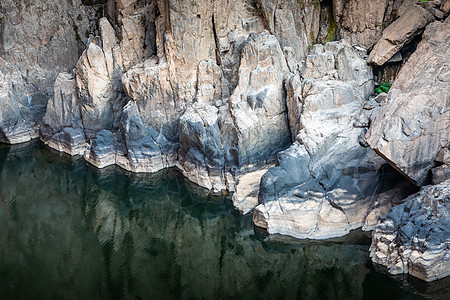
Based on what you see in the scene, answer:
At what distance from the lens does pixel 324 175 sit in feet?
54.9

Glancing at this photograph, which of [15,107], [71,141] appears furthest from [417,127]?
[15,107]

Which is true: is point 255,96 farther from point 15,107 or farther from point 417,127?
point 15,107

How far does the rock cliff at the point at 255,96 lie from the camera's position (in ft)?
51.9

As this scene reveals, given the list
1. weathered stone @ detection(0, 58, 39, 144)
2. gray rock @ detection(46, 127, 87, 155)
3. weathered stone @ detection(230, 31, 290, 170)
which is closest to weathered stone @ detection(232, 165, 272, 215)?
weathered stone @ detection(230, 31, 290, 170)

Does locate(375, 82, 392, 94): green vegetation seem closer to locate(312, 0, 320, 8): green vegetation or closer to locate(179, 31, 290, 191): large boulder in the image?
locate(179, 31, 290, 191): large boulder

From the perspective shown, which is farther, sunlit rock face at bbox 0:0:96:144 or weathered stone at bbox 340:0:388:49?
sunlit rock face at bbox 0:0:96:144

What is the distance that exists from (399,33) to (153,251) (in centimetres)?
1467

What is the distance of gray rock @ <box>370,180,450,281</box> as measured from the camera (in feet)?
41.2

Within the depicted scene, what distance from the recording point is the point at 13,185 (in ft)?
75.9

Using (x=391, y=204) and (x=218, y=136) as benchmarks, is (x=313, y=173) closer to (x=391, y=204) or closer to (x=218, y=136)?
(x=391, y=204)

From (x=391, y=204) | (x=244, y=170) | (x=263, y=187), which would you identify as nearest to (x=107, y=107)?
(x=244, y=170)

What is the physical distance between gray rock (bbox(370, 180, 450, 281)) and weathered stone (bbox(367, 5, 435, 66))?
27.7 feet

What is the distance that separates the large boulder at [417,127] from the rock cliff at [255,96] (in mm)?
45

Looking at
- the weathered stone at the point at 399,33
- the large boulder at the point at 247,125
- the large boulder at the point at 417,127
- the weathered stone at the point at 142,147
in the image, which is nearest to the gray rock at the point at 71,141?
the weathered stone at the point at 142,147
